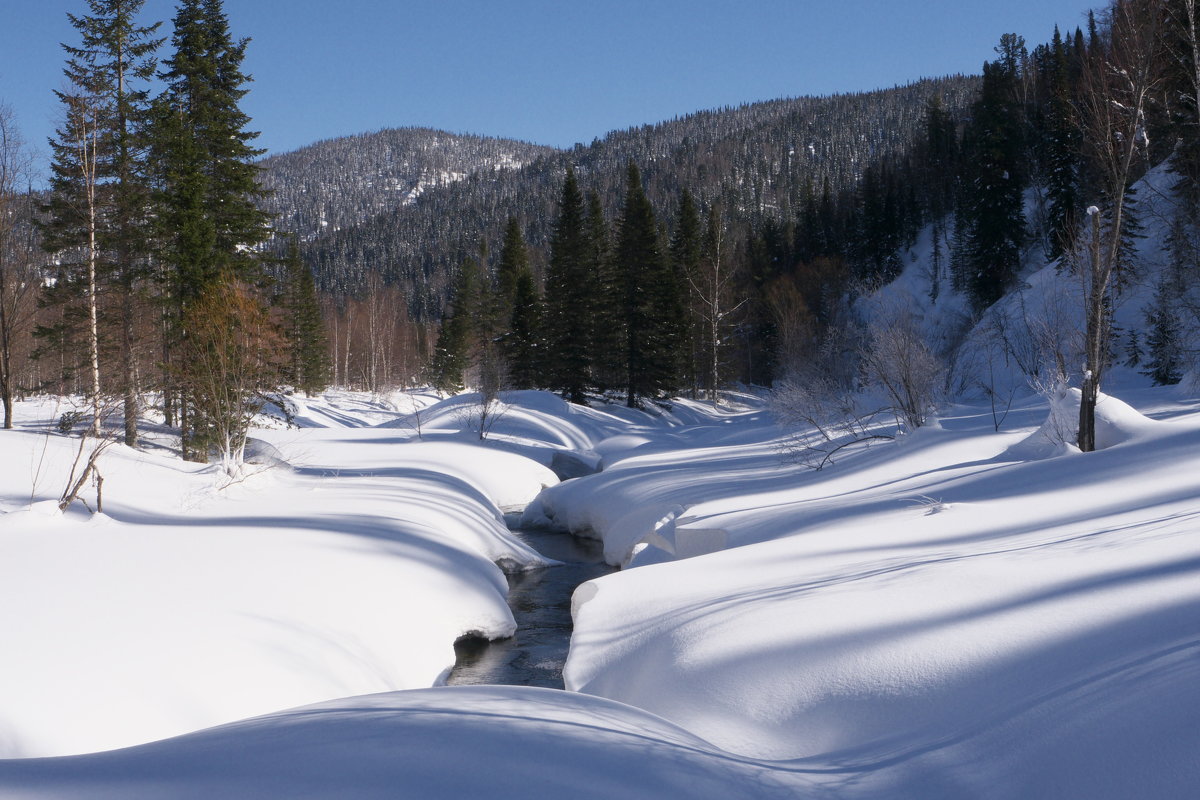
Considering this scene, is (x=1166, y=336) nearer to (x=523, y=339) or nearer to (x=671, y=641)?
(x=671, y=641)

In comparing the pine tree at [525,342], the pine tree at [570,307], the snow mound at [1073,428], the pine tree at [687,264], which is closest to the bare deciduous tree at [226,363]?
the snow mound at [1073,428]

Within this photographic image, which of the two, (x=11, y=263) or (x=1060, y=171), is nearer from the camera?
(x=11, y=263)

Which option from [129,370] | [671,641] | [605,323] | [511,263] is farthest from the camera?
[511,263]

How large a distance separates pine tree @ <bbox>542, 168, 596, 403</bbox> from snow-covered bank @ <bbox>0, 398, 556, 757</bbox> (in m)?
19.9

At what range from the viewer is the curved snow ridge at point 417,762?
3.01 metres

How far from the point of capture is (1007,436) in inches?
603

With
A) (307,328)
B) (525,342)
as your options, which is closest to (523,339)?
(525,342)

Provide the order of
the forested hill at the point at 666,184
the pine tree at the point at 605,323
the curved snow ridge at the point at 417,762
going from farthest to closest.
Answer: the forested hill at the point at 666,184 → the pine tree at the point at 605,323 → the curved snow ridge at the point at 417,762

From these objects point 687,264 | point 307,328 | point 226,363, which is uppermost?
point 687,264

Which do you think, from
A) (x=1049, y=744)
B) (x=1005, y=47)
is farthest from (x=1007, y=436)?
(x=1005, y=47)

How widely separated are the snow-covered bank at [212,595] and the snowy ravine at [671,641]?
4cm

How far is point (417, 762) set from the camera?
3.25m

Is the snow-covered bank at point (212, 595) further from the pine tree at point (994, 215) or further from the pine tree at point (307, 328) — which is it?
the pine tree at point (994, 215)

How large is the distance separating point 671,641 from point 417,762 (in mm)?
3793
